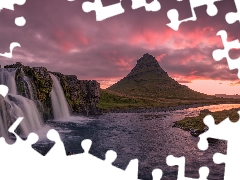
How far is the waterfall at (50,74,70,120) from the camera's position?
42.4 meters

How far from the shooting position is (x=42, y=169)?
23.9 ft

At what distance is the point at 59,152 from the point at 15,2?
4069 mm

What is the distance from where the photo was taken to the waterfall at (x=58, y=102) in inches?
1669

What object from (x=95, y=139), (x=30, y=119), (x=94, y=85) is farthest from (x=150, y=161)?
(x=94, y=85)

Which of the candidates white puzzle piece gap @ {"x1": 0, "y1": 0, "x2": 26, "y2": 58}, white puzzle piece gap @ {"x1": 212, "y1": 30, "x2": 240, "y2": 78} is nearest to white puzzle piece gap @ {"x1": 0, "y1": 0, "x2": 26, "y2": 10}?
white puzzle piece gap @ {"x1": 0, "y1": 0, "x2": 26, "y2": 58}

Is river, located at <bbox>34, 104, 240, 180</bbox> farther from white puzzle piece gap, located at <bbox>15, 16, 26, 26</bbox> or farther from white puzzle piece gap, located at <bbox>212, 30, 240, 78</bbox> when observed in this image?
white puzzle piece gap, located at <bbox>15, 16, 26, 26</bbox>

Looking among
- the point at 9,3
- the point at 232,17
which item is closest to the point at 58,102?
the point at 9,3

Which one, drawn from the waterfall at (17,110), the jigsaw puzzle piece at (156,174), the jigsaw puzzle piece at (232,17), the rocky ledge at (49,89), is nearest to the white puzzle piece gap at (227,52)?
the jigsaw puzzle piece at (232,17)

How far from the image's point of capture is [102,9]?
7711 millimetres

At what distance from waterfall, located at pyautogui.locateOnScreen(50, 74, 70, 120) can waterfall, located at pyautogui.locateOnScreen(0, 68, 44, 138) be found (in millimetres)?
5805

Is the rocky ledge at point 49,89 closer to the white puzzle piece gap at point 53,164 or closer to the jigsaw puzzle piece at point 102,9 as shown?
the white puzzle piece gap at point 53,164

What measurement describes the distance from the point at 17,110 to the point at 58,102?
1789 centimetres

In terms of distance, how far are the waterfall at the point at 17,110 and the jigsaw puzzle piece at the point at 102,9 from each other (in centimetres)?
1349

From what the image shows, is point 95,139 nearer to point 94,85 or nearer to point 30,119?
point 30,119
